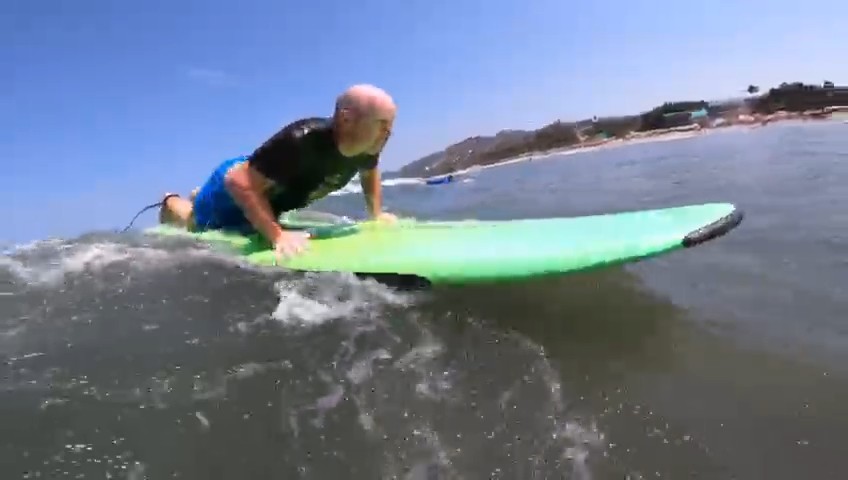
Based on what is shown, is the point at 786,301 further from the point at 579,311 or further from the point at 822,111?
the point at 822,111

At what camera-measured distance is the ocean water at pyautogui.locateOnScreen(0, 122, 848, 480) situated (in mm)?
1917

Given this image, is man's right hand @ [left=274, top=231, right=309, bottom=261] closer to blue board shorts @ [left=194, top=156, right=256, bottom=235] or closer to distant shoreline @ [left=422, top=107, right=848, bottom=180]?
blue board shorts @ [left=194, top=156, right=256, bottom=235]

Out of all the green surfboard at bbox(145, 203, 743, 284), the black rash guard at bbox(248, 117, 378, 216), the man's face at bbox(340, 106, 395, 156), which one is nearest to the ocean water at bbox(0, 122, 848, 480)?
the green surfboard at bbox(145, 203, 743, 284)

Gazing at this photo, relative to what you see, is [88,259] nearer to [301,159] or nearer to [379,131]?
[301,159]

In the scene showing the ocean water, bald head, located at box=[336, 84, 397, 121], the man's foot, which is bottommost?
the ocean water

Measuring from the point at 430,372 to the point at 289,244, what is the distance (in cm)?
193

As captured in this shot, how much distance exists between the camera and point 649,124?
3756cm

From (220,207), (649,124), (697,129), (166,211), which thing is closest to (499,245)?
(220,207)

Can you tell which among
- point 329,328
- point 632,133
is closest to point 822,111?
point 632,133

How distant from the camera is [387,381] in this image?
2438 mm

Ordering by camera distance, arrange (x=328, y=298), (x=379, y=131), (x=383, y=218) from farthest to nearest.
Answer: (x=383, y=218)
(x=379, y=131)
(x=328, y=298)

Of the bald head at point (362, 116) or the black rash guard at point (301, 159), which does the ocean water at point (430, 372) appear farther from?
the bald head at point (362, 116)

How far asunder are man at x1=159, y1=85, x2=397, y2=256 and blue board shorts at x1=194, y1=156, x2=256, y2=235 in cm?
46

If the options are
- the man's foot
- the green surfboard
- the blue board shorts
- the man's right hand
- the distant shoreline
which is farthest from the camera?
the distant shoreline
